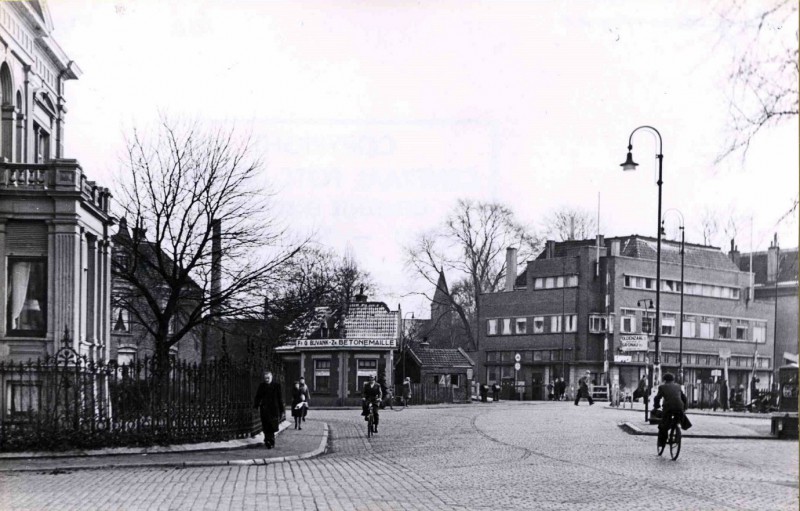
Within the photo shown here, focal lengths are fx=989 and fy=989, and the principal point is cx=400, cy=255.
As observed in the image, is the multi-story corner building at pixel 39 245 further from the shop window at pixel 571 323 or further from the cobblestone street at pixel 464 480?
the shop window at pixel 571 323

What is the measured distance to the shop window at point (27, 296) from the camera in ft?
81.9

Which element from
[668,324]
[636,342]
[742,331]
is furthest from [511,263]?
[636,342]

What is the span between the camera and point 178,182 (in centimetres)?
3503

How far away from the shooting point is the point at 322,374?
60.2 metres

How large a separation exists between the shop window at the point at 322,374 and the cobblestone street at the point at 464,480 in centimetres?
3600

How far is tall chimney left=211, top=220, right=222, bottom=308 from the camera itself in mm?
35062

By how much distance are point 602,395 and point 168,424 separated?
4887 cm

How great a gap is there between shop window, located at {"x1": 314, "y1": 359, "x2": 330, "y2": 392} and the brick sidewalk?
36.8 metres

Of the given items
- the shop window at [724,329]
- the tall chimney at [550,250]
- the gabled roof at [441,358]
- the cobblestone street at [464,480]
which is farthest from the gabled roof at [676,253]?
the cobblestone street at [464,480]

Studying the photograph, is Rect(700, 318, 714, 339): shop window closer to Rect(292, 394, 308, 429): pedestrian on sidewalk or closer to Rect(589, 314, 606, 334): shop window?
Rect(589, 314, 606, 334): shop window

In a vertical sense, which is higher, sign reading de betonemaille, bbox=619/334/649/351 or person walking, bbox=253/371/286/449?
sign reading de betonemaille, bbox=619/334/649/351

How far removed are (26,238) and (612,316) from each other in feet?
180

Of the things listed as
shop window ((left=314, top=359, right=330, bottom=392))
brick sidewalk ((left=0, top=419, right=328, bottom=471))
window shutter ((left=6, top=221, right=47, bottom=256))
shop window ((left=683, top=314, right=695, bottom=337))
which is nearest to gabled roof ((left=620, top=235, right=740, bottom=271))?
shop window ((left=683, top=314, right=695, bottom=337))

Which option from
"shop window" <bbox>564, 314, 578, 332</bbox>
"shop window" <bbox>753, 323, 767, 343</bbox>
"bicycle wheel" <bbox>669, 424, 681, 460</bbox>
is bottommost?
"shop window" <bbox>753, 323, 767, 343</bbox>
